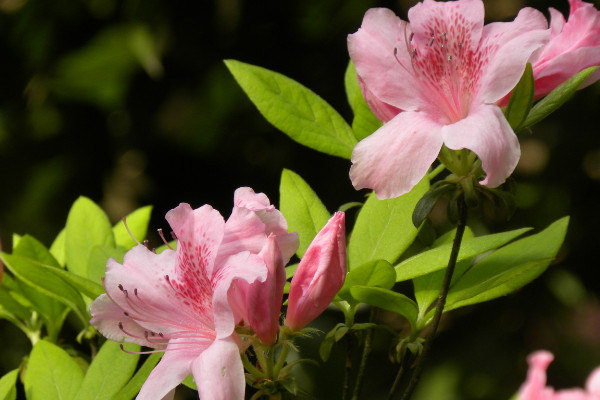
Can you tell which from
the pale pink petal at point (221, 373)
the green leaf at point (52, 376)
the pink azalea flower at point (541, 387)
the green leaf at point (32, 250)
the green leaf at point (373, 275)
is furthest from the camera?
the green leaf at point (32, 250)

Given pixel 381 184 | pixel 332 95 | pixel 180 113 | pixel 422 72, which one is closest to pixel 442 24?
pixel 422 72

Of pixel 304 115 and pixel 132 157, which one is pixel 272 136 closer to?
pixel 132 157

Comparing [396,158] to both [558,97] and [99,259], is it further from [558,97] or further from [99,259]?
[99,259]

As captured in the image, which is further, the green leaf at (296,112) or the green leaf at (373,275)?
the green leaf at (296,112)

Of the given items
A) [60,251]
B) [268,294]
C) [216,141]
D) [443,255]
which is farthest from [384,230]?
[216,141]

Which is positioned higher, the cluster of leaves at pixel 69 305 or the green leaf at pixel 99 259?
the green leaf at pixel 99 259

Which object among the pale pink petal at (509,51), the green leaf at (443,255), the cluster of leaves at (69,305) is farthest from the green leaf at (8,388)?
the pale pink petal at (509,51)

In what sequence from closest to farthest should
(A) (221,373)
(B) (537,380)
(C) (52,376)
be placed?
(B) (537,380), (A) (221,373), (C) (52,376)

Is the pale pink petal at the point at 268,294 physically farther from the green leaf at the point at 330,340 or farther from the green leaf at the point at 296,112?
the green leaf at the point at 296,112
